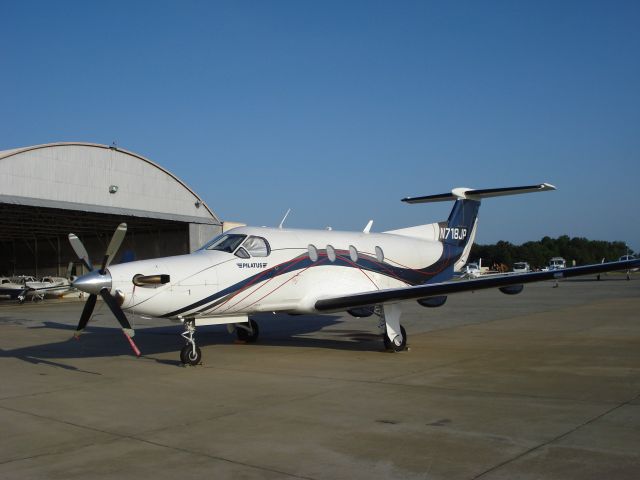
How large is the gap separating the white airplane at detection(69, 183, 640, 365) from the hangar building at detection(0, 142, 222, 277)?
1463cm

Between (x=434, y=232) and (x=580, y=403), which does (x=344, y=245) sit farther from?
(x=580, y=403)

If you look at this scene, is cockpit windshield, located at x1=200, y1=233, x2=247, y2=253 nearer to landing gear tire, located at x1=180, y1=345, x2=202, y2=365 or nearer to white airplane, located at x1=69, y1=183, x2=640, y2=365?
white airplane, located at x1=69, y1=183, x2=640, y2=365

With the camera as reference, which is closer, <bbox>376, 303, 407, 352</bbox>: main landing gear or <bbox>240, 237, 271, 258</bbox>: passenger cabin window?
<bbox>240, 237, 271, 258</bbox>: passenger cabin window

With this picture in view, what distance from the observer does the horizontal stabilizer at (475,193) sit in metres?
16.7

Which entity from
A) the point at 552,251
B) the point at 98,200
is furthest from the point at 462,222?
the point at 552,251

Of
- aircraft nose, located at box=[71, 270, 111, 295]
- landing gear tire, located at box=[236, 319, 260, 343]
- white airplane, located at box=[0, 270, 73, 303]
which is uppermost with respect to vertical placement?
aircraft nose, located at box=[71, 270, 111, 295]

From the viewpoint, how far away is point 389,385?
9.45 m

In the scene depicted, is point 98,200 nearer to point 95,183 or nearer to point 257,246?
point 95,183

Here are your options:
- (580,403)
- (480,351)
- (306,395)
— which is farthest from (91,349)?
(580,403)

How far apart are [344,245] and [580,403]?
793 cm

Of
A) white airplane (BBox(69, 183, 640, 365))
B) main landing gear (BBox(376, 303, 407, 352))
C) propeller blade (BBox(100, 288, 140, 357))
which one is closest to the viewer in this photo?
propeller blade (BBox(100, 288, 140, 357))

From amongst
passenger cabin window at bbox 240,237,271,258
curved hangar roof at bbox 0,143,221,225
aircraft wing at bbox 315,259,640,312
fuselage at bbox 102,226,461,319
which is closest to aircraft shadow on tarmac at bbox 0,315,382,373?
fuselage at bbox 102,226,461,319

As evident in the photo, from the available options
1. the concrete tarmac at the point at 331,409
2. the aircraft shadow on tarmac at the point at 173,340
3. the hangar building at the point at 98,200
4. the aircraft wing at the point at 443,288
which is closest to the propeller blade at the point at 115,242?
the concrete tarmac at the point at 331,409

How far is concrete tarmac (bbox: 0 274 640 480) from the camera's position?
18.4 ft
